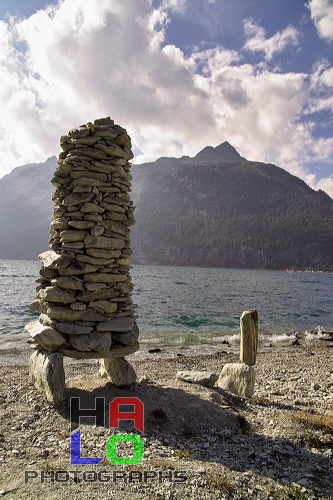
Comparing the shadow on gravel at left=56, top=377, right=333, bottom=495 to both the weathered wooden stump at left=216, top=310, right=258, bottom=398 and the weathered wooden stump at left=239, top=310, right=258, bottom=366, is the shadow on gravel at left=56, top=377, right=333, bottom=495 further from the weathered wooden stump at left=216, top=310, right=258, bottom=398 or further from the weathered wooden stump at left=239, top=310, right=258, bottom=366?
the weathered wooden stump at left=239, top=310, right=258, bottom=366

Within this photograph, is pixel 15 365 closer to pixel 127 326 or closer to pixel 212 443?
pixel 127 326

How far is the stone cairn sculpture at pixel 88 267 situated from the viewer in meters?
8.29

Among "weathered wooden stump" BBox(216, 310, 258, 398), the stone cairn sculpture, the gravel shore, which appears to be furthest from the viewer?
"weathered wooden stump" BBox(216, 310, 258, 398)

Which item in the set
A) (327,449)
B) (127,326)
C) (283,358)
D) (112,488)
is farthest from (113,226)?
(283,358)

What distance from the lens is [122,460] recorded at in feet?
19.3

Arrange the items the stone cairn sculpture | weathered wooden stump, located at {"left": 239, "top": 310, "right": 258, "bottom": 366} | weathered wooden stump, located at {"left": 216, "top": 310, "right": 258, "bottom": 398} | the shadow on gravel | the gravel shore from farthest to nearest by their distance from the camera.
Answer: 1. weathered wooden stump, located at {"left": 239, "top": 310, "right": 258, "bottom": 366}
2. weathered wooden stump, located at {"left": 216, "top": 310, "right": 258, "bottom": 398}
3. the stone cairn sculpture
4. the shadow on gravel
5. the gravel shore

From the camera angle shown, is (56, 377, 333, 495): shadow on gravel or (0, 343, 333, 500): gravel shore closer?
(0, 343, 333, 500): gravel shore

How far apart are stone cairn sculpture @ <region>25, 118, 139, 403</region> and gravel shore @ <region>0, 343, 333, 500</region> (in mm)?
846

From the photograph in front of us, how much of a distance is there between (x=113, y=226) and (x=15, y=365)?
11574 millimetres

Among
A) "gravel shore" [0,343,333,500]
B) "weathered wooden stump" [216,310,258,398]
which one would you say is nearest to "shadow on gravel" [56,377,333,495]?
"gravel shore" [0,343,333,500]

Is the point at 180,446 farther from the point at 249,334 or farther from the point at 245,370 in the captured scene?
the point at 249,334

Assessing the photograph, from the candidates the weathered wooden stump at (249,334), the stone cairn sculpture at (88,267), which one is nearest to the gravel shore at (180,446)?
the stone cairn sculpture at (88,267)
